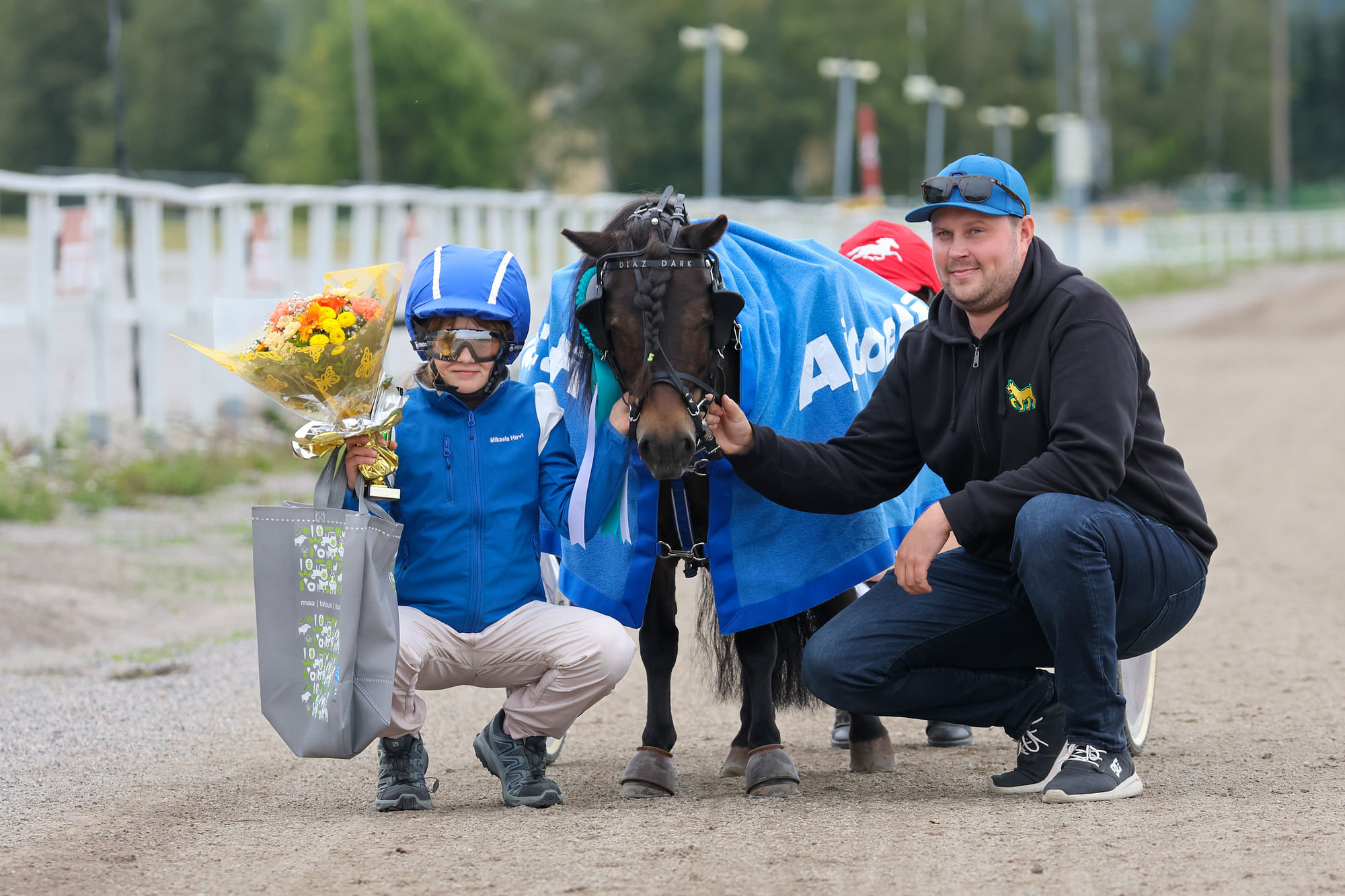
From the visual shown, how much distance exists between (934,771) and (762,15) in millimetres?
70963

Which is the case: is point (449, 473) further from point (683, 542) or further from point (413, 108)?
point (413, 108)

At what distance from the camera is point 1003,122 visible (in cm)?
5916

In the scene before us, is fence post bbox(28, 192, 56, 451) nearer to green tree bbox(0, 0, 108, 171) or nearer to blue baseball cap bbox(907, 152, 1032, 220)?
blue baseball cap bbox(907, 152, 1032, 220)

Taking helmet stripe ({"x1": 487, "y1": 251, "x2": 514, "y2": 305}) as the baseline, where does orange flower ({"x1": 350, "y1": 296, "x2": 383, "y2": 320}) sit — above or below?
below

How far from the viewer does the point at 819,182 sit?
233 ft

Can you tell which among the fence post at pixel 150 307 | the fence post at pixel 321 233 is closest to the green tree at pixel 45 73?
the fence post at pixel 321 233

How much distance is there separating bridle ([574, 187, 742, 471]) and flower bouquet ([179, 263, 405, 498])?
0.50 m

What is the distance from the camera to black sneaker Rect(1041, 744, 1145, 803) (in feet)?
12.7

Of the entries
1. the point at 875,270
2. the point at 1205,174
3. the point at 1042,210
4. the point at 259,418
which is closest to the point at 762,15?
the point at 1205,174

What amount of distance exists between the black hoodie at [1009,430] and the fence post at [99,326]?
6775mm

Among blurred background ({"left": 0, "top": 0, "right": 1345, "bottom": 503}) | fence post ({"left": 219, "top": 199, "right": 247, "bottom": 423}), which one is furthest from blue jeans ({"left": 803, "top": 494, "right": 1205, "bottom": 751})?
blurred background ({"left": 0, "top": 0, "right": 1345, "bottom": 503})

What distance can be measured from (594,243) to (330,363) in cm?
73

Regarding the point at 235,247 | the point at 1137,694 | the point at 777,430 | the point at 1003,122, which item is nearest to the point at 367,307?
the point at 777,430

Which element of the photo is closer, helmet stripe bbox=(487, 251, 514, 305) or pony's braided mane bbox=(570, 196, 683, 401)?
pony's braided mane bbox=(570, 196, 683, 401)
